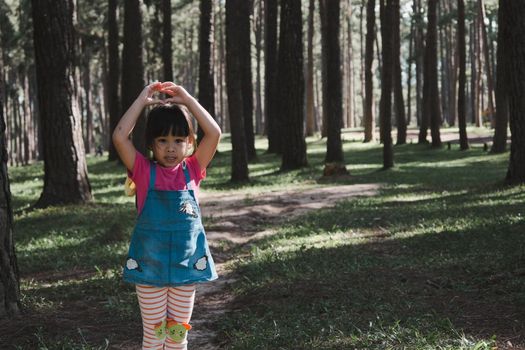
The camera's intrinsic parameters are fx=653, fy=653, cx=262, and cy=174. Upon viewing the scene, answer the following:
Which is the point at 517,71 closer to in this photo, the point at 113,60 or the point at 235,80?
the point at 235,80

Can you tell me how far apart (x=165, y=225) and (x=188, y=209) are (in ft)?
0.57

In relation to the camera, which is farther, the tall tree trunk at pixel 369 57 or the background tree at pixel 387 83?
the tall tree trunk at pixel 369 57

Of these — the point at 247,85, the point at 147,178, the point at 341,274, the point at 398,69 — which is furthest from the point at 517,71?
the point at 398,69

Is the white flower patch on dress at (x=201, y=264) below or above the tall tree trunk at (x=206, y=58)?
below

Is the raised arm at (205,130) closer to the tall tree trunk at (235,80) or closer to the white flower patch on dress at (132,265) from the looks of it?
the white flower patch on dress at (132,265)

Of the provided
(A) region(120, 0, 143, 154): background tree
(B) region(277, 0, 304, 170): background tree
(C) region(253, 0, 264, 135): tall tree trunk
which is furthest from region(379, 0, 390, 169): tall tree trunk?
(C) region(253, 0, 264, 135): tall tree trunk

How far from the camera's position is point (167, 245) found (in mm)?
3934

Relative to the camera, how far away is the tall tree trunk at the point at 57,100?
12.5m

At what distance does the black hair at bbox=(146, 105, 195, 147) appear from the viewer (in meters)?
3.95

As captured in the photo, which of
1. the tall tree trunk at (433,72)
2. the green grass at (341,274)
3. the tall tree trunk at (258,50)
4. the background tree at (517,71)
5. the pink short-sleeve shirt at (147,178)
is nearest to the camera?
the pink short-sleeve shirt at (147,178)

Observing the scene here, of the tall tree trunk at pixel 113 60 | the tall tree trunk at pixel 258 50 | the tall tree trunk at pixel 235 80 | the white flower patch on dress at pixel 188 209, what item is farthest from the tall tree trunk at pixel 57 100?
the tall tree trunk at pixel 258 50

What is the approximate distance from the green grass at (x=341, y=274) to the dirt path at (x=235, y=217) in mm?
213

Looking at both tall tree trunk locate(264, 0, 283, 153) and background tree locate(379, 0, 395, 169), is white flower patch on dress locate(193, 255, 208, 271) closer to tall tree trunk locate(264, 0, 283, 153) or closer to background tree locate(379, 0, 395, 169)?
background tree locate(379, 0, 395, 169)

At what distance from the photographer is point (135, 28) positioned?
19.5m
